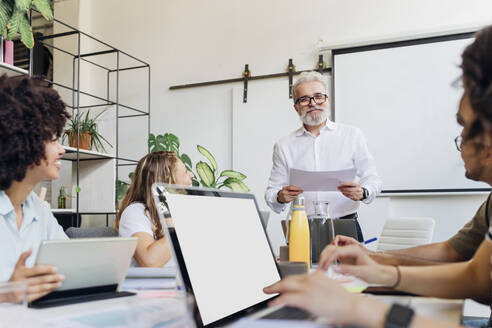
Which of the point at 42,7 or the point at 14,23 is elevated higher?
the point at 42,7

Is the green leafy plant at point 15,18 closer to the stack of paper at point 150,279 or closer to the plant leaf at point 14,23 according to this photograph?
the plant leaf at point 14,23

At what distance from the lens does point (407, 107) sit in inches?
143

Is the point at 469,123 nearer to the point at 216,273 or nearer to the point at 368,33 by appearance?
the point at 216,273

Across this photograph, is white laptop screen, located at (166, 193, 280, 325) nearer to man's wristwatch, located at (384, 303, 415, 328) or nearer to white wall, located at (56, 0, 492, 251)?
man's wristwatch, located at (384, 303, 415, 328)

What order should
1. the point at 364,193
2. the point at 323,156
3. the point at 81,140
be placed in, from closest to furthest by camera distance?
the point at 364,193
the point at 323,156
the point at 81,140

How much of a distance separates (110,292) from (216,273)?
326 millimetres

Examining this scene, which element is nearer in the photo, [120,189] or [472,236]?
[472,236]

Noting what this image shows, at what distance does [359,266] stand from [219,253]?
30 centimetres

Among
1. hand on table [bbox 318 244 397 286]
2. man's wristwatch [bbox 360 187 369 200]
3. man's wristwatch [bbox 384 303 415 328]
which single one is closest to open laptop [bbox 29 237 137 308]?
hand on table [bbox 318 244 397 286]

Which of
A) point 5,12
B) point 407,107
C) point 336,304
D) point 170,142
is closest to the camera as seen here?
point 336,304

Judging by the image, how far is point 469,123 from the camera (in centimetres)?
70

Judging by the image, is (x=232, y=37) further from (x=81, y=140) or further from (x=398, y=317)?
(x=398, y=317)

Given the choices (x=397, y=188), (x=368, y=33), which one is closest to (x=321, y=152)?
(x=397, y=188)

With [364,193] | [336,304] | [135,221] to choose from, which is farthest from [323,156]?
[336,304]
